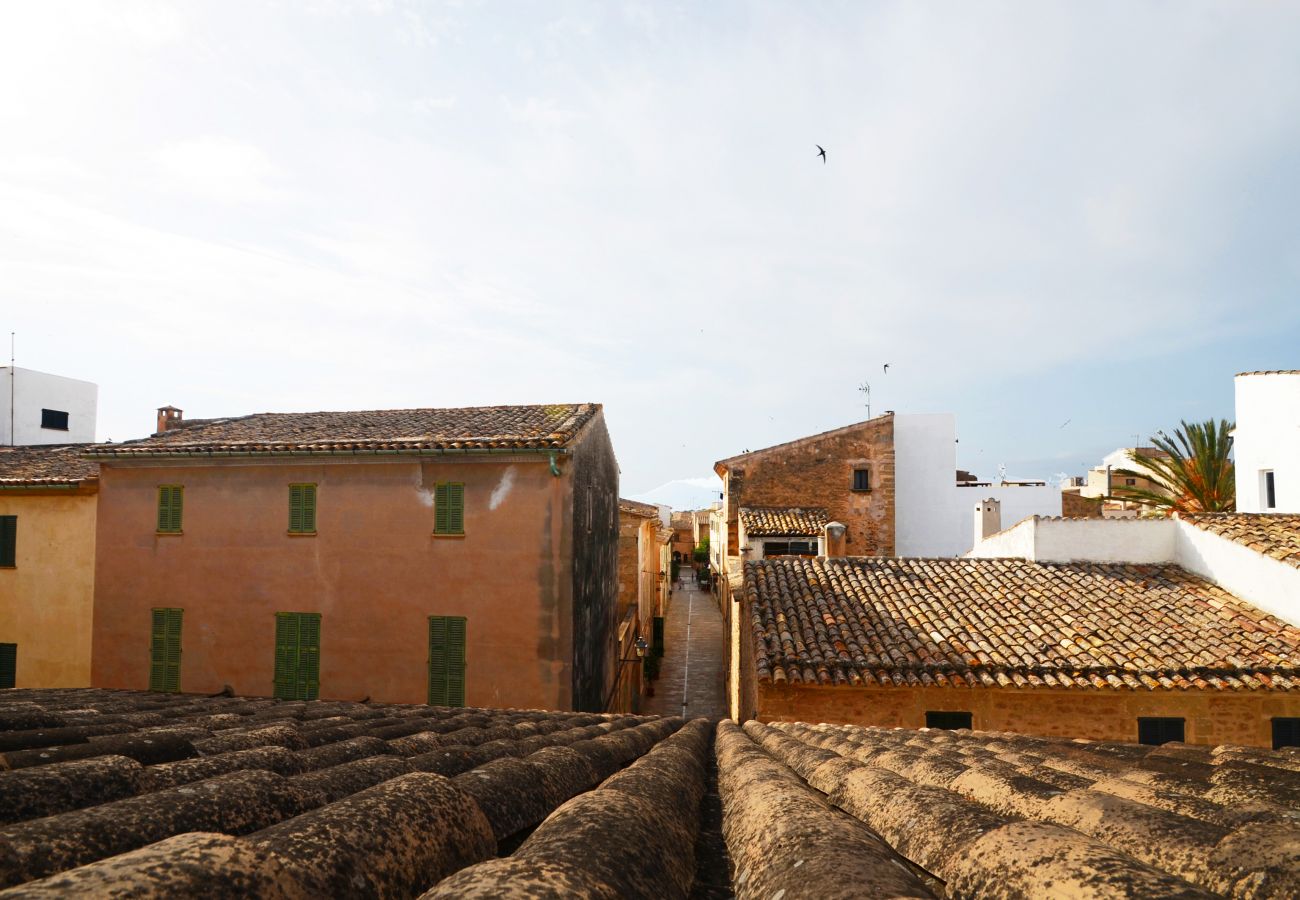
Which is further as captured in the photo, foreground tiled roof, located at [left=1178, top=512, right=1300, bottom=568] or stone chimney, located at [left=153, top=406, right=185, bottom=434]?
stone chimney, located at [left=153, top=406, right=185, bottom=434]

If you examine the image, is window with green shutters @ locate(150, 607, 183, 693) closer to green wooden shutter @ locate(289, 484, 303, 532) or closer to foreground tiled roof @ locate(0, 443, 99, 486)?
green wooden shutter @ locate(289, 484, 303, 532)

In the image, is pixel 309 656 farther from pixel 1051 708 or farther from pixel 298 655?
pixel 1051 708

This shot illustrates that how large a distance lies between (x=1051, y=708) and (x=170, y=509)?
54.9 feet

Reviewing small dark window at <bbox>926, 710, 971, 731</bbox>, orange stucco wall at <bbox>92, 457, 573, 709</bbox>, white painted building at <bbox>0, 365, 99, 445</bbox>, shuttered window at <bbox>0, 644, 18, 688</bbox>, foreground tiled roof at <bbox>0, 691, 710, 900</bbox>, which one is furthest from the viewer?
white painted building at <bbox>0, 365, 99, 445</bbox>

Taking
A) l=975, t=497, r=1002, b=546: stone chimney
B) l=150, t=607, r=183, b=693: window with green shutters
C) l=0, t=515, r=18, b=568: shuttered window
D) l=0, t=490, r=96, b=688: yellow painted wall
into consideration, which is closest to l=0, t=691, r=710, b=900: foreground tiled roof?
l=150, t=607, r=183, b=693: window with green shutters

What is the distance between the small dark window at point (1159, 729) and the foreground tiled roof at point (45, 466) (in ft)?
66.2

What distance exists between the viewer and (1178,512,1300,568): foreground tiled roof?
1217cm

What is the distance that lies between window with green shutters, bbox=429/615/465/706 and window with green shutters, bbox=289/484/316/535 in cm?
316

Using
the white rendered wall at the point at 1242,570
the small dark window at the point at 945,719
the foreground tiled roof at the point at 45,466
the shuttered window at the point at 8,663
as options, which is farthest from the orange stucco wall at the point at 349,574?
the white rendered wall at the point at 1242,570

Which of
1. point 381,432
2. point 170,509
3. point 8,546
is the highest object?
point 381,432

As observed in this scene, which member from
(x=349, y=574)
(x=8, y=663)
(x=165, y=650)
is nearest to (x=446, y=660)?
(x=349, y=574)

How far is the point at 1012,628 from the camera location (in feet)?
40.3

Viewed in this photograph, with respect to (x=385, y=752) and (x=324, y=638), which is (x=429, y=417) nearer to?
(x=324, y=638)

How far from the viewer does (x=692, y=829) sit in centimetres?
287
